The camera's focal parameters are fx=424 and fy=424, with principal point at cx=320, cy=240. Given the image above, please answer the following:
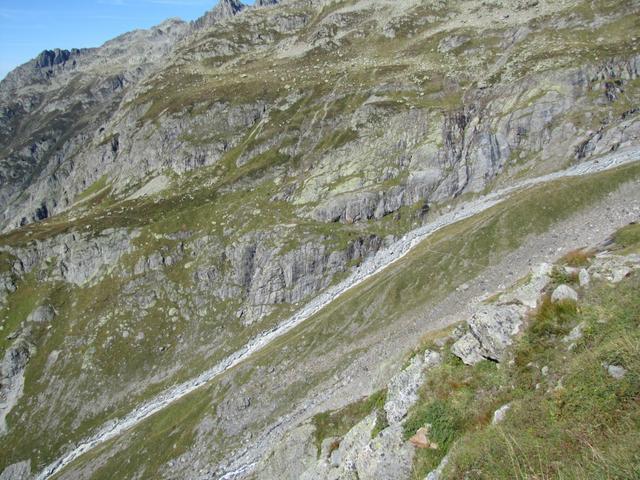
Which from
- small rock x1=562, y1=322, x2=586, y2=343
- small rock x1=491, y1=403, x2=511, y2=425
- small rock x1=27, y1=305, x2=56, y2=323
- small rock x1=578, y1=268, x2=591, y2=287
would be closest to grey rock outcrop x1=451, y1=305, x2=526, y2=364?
small rock x1=562, y1=322, x2=586, y2=343

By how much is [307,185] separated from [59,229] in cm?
8614

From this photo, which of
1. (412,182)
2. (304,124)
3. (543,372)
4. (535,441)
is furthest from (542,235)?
(304,124)

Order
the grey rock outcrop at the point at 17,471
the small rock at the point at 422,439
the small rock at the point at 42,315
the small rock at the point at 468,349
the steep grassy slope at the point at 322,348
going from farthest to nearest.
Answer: the small rock at the point at 42,315 → the grey rock outcrop at the point at 17,471 → the steep grassy slope at the point at 322,348 → the small rock at the point at 468,349 → the small rock at the point at 422,439

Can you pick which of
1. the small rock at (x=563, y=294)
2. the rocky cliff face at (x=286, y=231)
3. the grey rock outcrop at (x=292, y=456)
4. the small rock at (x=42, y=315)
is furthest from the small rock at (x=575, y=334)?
the small rock at (x=42, y=315)

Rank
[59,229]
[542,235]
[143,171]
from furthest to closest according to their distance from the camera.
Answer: [143,171], [59,229], [542,235]

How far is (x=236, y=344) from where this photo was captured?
95750mm

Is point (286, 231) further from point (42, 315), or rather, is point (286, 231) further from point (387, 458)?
point (387, 458)

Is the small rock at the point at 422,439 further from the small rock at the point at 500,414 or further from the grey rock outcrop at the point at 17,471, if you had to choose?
the grey rock outcrop at the point at 17,471

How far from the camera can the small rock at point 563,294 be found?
18312mm

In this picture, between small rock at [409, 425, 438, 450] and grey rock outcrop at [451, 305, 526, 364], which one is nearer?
small rock at [409, 425, 438, 450]

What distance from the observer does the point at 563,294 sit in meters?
18.5

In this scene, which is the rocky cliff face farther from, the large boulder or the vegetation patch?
the large boulder

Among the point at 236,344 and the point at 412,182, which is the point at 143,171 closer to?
the point at 236,344

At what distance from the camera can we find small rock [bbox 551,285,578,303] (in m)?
18.3
